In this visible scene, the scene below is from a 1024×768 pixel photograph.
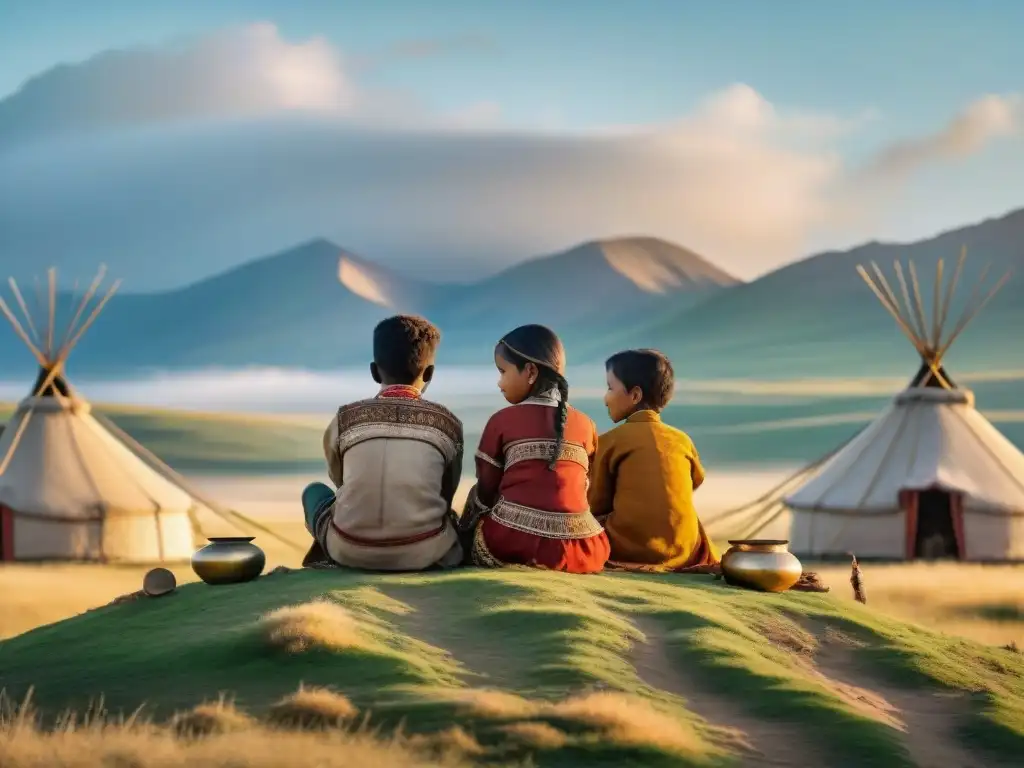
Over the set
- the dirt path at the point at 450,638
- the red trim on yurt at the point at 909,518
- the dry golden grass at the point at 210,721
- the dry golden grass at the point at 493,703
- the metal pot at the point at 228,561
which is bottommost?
the dry golden grass at the point at 210,721

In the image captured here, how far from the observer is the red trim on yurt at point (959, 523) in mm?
12461

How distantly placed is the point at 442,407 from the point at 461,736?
1.90 meters

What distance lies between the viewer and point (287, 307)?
50.5 metres

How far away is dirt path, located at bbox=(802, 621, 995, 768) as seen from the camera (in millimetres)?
4859

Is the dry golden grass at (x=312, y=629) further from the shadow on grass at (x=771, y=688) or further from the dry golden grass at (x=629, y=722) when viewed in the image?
the shadow on grass at (x=771, y=688)

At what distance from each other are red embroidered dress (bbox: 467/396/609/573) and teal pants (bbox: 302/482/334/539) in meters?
0.58

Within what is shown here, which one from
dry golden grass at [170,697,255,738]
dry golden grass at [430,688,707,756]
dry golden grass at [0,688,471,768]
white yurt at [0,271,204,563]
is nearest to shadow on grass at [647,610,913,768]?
dry golden grass at [430,688,707,756]

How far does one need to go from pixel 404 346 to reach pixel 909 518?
763 cm

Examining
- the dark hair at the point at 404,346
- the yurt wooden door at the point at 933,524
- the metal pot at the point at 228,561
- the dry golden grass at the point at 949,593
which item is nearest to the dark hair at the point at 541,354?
the dark hair at the point at 404,346

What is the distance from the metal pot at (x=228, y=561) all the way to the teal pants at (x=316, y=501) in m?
0.26

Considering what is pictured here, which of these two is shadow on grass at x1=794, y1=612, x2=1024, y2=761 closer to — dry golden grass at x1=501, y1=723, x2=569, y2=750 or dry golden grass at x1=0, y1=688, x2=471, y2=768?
dry golden grass at x1=501, y1=723, x2=569, y2=750

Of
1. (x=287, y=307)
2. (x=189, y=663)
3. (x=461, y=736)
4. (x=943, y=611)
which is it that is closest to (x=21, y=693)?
(x=189, y=663)

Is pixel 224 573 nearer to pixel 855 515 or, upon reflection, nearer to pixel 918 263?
pixel 855 515

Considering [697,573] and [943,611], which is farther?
[943,611]
